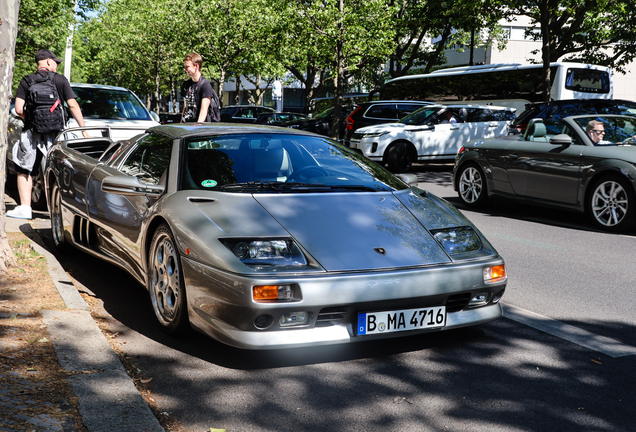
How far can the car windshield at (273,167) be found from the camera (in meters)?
4.32

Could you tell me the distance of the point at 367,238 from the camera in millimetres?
3811

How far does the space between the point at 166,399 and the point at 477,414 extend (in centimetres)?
148

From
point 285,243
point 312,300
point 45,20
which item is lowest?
point 312,300

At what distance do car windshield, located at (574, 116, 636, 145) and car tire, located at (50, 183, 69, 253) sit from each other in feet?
21.6

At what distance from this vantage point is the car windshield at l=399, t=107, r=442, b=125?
1677cm

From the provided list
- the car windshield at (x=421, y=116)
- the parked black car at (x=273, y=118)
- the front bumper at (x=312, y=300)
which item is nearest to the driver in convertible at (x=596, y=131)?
the front bumper at (x=312, y=300)

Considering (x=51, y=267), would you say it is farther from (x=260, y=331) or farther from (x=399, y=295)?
(x=399, y=295)

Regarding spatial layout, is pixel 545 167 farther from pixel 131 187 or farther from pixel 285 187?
pixel 131 187

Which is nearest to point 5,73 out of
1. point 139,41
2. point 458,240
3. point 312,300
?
point 312,300

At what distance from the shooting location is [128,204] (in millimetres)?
4691

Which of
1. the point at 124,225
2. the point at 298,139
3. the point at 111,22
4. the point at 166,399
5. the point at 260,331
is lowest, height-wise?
the point at 166,399

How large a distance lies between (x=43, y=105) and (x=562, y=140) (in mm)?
6379

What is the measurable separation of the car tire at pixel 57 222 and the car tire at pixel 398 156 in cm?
1056

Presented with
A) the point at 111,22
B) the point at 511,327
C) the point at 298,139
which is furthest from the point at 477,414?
the point at 111,22
